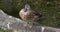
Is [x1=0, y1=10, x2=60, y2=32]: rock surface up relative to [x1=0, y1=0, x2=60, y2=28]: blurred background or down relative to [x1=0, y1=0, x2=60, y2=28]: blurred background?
up

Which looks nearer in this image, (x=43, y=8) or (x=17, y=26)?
(x=17, y=26)

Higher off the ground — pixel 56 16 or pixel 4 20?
pixel 4 20

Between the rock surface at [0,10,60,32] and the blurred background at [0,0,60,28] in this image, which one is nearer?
the rock surface at [0,10,60,32]

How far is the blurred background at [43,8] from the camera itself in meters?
5.95

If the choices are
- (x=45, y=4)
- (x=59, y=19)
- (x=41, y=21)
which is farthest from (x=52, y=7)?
(x=41, y=21)

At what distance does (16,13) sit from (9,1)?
102 cm

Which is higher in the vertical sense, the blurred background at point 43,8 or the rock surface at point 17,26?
the rock surface at point 17,26

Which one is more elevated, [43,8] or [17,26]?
[17,26]

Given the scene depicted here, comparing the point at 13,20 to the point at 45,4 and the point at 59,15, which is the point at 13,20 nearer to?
the point at 59,15

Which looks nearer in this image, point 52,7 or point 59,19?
point 59,19

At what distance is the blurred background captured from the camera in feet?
19.5

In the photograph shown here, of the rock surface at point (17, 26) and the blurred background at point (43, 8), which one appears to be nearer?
the rock surface at point (17, 26)

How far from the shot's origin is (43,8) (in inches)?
261

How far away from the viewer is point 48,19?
5.96 meters
